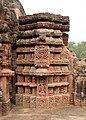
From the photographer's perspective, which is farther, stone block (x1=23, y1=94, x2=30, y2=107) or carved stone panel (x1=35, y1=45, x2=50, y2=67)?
stone block (x1=23, y1=94, x2=30, y2=107)

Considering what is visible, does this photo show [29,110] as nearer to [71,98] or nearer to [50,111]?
[50,111]

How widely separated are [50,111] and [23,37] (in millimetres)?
3167

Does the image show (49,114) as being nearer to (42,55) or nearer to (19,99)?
(19,99)

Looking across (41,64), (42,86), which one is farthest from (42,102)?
(41,64)

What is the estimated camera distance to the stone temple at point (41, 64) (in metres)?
8.70

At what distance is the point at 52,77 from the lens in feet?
29.6

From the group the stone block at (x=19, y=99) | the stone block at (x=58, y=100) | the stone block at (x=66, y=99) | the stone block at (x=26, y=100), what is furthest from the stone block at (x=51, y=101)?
the stone block at (x=19, y=99)

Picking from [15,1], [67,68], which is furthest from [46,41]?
[15,1]

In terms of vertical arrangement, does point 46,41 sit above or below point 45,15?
below

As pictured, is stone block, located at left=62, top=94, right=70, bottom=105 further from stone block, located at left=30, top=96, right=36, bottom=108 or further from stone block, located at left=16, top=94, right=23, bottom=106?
stone block, located at left=16, top=94, right=23, bottom=106

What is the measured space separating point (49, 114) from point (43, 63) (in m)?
1.90

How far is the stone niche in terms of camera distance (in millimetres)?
8703

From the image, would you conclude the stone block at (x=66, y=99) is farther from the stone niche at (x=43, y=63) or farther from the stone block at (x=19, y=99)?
the stone block at (x=19, y=99)

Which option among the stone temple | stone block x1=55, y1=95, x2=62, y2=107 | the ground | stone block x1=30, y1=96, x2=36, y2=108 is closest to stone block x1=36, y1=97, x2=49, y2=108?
the stone temple
